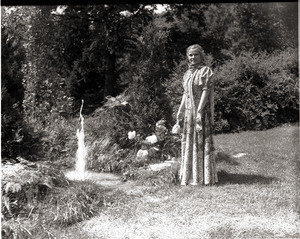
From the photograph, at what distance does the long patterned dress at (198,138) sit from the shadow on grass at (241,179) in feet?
1.41

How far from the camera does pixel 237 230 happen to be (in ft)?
13.5

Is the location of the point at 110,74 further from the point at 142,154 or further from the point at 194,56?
the point at 194,56

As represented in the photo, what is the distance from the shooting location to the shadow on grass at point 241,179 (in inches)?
240

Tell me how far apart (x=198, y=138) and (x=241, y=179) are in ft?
3.76

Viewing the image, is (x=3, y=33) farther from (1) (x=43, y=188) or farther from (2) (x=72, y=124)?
(2) (x=72, y=124)

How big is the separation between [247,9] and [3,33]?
1715cm

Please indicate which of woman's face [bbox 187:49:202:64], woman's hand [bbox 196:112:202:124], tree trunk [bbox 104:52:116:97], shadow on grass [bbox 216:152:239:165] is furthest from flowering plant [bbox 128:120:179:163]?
tree trunk [bbox 104:52:116:97]

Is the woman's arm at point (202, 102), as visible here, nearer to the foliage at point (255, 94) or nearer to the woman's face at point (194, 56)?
the woman's face at point (194, 56)

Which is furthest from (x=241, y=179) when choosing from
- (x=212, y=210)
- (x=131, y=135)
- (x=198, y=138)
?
(x=131, y=135)

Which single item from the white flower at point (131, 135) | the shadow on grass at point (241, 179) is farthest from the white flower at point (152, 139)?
the shadow on grass at point (241, 179)

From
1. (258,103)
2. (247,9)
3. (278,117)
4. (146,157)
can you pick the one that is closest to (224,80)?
(258,103)

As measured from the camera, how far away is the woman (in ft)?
18.7

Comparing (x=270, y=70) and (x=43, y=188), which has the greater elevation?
(x=270, y=70)

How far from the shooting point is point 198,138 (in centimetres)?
578
